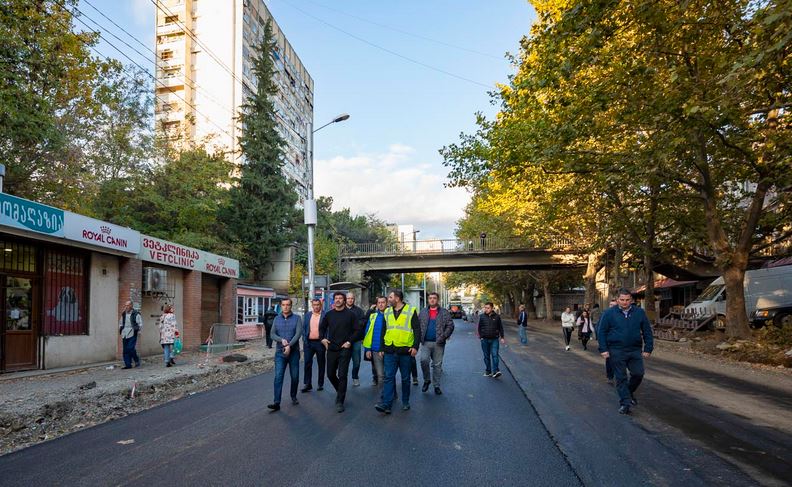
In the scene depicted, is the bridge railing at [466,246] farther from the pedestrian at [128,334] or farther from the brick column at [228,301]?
the pedestrian at [128,334]

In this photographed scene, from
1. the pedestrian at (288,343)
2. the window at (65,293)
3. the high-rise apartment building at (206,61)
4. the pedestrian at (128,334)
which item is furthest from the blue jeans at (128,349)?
the high-rise apartment building at (206,61)

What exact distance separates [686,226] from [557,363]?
43.8 ft

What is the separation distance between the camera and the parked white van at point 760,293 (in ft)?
78.4

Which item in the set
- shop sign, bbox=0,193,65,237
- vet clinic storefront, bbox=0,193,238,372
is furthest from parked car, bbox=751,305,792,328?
shop sign, bbox=0,193,65,237

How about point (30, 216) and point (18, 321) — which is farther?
point (18, 321)

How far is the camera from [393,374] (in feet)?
26.4

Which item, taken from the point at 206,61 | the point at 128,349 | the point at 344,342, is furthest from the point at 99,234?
the point at 206,61

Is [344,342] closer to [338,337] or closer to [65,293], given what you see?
[338,337]

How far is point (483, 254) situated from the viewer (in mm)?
43625

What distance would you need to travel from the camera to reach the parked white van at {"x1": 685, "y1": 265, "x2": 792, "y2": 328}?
23906mm

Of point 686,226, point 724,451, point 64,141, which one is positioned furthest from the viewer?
point 686,226

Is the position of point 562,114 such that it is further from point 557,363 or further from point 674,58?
point 557,363

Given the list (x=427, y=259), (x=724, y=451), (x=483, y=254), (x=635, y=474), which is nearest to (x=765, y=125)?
(x=724, y=451)

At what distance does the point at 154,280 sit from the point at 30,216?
586 centimetres
